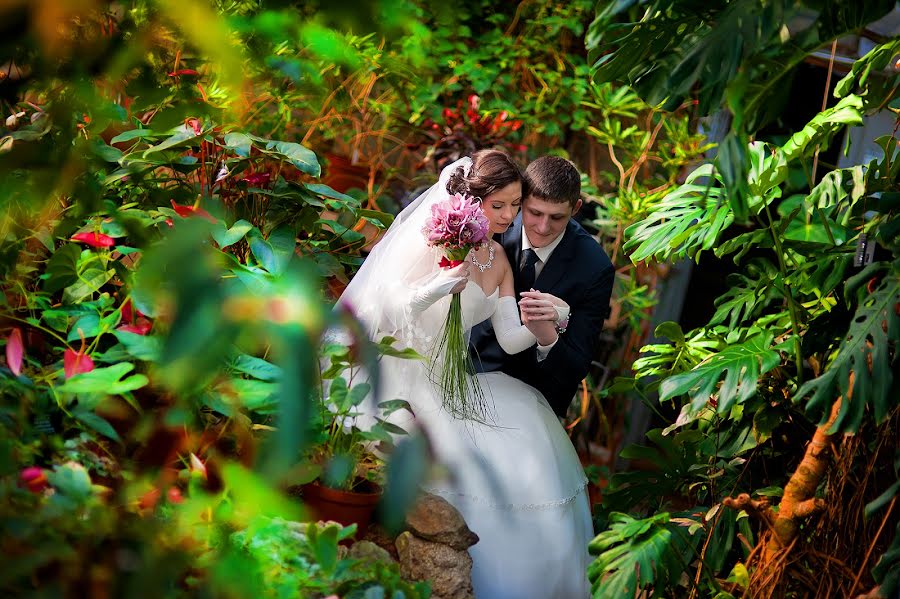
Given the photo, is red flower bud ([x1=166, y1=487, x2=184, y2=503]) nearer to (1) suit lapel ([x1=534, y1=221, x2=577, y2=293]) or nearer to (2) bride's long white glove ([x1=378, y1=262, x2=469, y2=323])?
(2) bride's long white glove ([x1=378, y1=262, x2=469, y2=323])

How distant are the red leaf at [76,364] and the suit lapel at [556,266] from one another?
5.89 feet

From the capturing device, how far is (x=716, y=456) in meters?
2.67

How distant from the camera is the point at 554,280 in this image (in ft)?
10.4

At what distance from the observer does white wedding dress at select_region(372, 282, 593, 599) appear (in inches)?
98.2

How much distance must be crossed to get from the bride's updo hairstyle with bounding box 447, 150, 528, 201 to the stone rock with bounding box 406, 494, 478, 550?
1.10 m

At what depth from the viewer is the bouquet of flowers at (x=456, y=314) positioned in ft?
8.46

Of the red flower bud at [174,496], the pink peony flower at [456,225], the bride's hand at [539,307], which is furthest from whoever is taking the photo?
the bride's hand at [539,307]

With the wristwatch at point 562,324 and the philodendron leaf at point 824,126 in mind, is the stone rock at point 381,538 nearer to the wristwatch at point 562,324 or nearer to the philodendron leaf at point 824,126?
the wristwatch at point 562,324

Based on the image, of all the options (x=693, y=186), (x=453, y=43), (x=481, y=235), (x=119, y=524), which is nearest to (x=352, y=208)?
(x=481, y=235)

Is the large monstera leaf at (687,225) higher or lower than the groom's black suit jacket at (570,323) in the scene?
higher

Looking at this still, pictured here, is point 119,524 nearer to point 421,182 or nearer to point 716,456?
point 716,456

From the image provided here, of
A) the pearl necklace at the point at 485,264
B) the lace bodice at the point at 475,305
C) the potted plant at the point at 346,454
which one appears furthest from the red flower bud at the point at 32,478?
the pearl necklace at the point at 485,264

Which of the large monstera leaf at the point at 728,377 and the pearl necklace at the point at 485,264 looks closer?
the large monstera leaf at the point at 728,377

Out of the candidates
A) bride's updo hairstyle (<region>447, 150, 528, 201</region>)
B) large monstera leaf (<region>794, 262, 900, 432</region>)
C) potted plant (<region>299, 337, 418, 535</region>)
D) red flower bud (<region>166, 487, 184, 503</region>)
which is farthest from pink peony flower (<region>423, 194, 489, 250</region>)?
red flower bud (<region>166, 487, 184, 503</region>)
